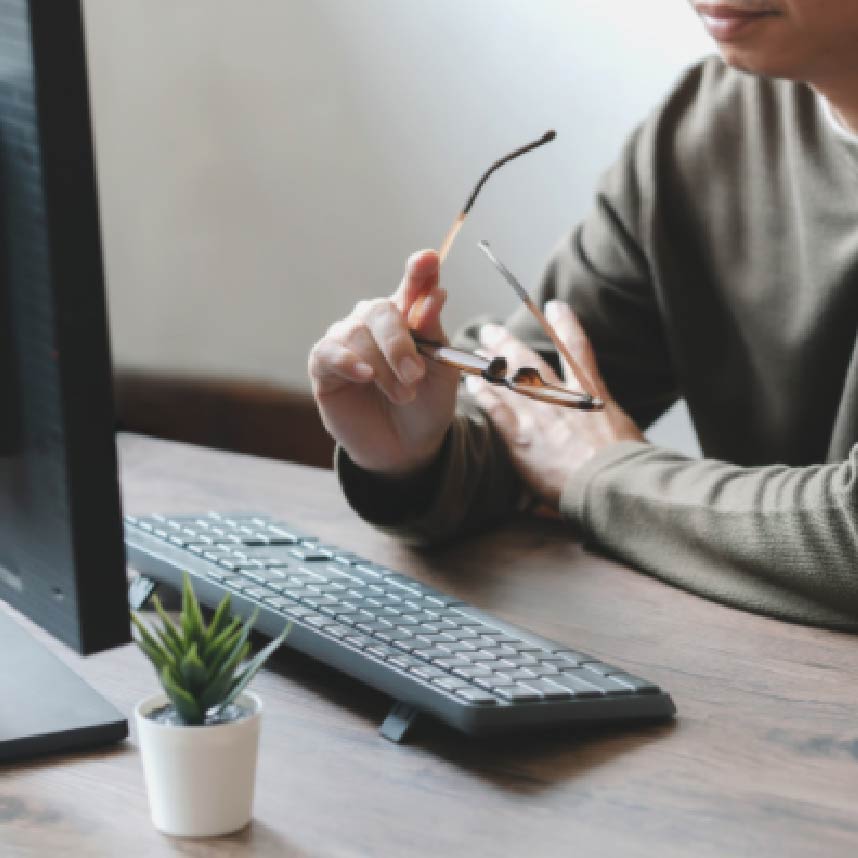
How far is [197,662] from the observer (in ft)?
1.96

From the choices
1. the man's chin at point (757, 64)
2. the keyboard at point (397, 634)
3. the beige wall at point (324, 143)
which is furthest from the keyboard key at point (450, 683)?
the beige wall at point (324, 143)

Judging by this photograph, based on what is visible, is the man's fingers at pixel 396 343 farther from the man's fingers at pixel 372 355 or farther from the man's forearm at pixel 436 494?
the man's forearm at pixel 436 494

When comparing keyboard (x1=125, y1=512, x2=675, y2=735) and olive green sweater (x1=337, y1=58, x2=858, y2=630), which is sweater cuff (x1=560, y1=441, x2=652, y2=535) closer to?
olive green sweater (x1=337, y1=58, x2=858, y2=630)

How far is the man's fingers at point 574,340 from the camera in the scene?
1.33 m

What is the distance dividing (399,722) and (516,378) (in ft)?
0.93

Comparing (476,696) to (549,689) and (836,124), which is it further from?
(836,124)

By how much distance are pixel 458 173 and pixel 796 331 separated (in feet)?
2.57

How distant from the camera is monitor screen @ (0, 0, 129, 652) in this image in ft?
1.92

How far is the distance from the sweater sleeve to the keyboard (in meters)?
0.20

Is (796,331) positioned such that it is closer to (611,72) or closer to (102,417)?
(611,72)

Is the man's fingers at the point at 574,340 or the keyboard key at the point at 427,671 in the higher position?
the man's fingers at the point at 574,340

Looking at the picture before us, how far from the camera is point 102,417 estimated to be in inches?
24.7

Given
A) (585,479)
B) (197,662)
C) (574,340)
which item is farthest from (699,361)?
(197,662)

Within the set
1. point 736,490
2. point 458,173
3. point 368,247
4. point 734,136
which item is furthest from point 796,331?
point 368,247
